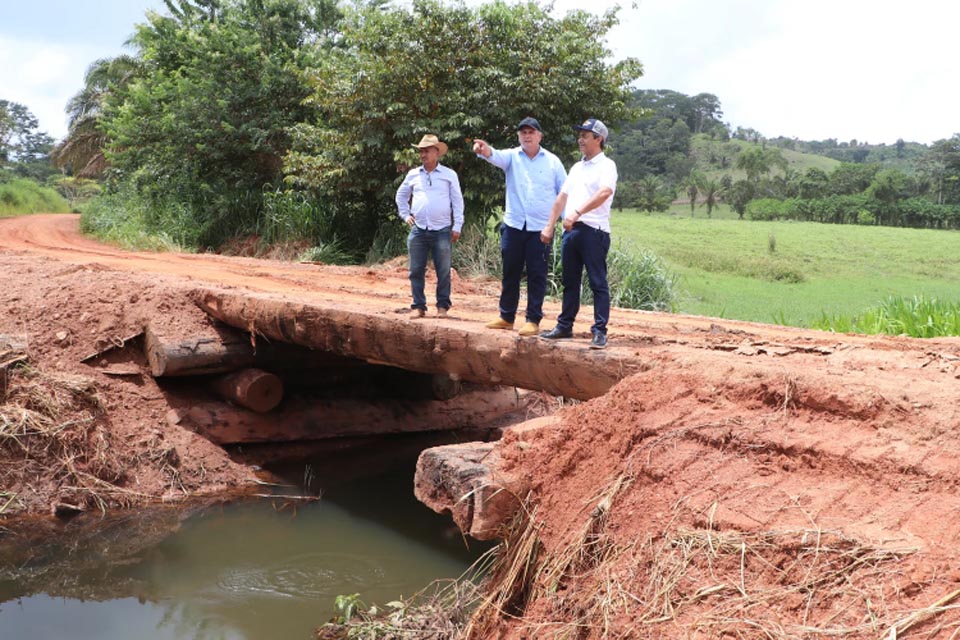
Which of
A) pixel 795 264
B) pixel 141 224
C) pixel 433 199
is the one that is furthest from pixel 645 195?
pixel 433 199

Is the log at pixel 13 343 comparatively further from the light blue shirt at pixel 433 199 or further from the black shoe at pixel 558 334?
the black shoe at pixel 558 334

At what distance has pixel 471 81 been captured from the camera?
1173cm

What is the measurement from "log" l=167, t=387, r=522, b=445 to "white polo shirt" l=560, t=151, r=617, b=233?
4167 millimetres

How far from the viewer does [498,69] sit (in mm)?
11297

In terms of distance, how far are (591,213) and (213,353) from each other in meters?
4.09

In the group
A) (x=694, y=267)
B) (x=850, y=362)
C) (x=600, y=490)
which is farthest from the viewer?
(x=694, y=267)

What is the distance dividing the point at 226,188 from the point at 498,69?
703 centimetres

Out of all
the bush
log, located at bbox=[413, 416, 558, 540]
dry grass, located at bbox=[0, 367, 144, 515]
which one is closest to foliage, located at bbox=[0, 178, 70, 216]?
the bush

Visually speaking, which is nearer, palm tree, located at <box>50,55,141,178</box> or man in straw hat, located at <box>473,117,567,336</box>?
man in straw hat, located at <box>473,117,567,336</box>

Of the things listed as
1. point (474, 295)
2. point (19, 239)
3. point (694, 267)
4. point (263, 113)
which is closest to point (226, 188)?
point (263, 113)

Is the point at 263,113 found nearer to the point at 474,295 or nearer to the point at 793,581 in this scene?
the point at 474,295

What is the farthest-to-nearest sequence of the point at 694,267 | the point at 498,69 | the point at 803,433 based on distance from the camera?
the point at 694,267 < the point at 498,69 < the point at 803,433

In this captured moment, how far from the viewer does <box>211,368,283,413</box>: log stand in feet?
24.3

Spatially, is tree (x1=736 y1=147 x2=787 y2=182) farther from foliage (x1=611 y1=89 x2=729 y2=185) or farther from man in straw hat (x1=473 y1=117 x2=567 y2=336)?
man in straw hat (x1=473 y1=117 x2=567 y2=336)
